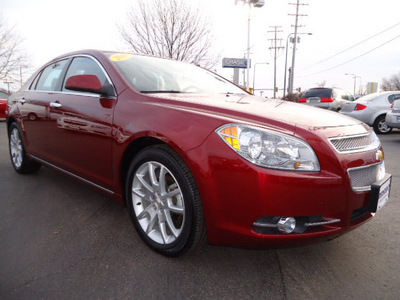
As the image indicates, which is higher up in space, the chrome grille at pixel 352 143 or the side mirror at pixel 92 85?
the side mirror at pixel 92 85

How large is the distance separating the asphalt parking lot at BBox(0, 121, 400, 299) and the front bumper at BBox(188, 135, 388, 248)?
28 cm

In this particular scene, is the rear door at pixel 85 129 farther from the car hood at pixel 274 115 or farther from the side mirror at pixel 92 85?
the car hood at pixel 274 115

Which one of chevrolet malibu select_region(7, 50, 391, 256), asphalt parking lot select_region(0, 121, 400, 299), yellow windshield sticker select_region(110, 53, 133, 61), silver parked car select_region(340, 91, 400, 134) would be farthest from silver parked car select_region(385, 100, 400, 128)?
yellow windshield sticker select_region(110, 53, 133, 61)

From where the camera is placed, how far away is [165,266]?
190cm

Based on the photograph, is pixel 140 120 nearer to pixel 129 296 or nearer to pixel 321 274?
pixel 129 296

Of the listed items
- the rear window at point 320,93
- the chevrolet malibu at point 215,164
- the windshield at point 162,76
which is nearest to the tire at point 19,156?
the chevrolet malibu at point 215,164

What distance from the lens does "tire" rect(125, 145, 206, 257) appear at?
177cm

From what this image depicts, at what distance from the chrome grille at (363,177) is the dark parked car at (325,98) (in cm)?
1031

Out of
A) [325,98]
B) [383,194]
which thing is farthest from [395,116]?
[383,194]

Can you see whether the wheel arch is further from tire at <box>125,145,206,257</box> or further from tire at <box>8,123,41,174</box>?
tire at <box>8,123,41,174</box>

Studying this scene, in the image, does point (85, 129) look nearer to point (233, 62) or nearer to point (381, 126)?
point (381, 126)

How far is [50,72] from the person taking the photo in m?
3.43

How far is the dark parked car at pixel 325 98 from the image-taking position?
37.6 feet

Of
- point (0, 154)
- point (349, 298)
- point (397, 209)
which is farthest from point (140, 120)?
point (0, 154)
